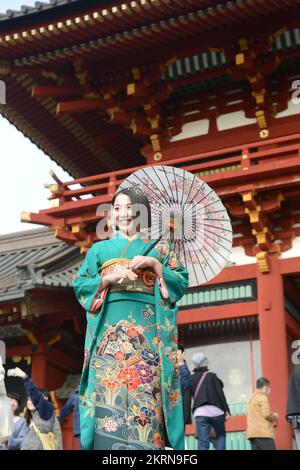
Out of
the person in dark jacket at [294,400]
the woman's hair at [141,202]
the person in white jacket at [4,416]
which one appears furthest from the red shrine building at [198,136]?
the woman's hair at [141,202]

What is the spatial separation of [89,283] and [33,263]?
9.15 meters

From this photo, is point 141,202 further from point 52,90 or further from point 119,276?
point 52,90

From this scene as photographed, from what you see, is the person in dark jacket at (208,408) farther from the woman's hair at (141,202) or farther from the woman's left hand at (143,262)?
the woman's left hand at (143,262)

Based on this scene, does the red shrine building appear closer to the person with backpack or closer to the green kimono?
the person with backpack

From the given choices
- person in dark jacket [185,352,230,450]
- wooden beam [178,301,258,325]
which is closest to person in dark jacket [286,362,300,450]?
person in dark jacket [185,352,230,450]

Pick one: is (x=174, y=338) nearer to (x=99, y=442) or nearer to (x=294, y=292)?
(x=99, y=442)

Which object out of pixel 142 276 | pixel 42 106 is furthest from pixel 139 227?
pixel 42 106

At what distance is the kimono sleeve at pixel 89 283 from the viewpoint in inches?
196

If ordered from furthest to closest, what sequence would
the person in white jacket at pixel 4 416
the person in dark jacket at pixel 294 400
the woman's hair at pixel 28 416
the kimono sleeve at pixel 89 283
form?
the woman's hair at pixel 28 416, the person in dark jacket at pixel 294 400, the person in white jacket at pixel 4 416, the kimono sleeve at pixel 89 283

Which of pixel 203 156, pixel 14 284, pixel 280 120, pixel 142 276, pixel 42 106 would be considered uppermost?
pixel 42 106

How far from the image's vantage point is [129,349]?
4898mm

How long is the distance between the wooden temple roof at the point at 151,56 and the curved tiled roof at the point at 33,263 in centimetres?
265
